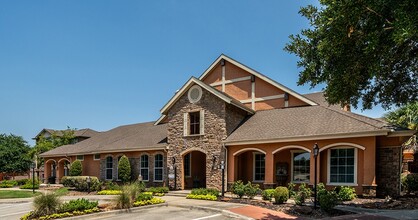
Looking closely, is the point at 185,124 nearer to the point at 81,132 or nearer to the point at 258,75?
the point at 258,75

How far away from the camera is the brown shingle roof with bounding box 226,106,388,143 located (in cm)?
1742

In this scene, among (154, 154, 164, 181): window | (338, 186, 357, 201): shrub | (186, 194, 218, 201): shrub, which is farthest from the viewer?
(154, 154, 164, 181): window

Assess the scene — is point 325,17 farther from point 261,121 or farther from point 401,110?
point 401,110

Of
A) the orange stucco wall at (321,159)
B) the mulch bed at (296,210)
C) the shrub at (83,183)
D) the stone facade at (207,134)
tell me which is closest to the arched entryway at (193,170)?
the stone facade at (207,134)

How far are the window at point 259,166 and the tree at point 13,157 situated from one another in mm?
37875

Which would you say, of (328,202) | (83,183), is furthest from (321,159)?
(83,183)

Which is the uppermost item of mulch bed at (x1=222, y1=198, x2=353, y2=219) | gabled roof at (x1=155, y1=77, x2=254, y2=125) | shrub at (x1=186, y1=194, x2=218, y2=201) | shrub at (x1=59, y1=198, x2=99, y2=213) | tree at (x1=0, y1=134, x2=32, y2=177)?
gabled roof at (x1=155, y1=77, x2=254, y2=125)

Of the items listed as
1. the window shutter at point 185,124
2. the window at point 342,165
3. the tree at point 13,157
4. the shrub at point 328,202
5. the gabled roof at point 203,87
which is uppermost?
the gabled roof at point 203,87

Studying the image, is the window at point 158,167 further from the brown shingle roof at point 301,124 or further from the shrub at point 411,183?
the shrub at point 411,183

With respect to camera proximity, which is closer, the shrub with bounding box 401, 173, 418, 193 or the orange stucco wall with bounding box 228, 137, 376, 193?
the orange stucco wall with bounding box 228, 137, 376, 193

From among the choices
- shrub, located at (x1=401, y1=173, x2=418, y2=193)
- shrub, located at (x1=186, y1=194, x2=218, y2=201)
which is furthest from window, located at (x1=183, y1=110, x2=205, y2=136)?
shrub, located at (x1=401, y1=173, x2=418, y2=193)

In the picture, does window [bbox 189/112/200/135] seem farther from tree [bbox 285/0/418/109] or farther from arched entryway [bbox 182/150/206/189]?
tree [bbox 285/0/418/109]

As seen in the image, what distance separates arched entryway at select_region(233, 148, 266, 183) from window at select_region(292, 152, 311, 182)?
1897 millimetres

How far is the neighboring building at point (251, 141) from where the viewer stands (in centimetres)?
1702
